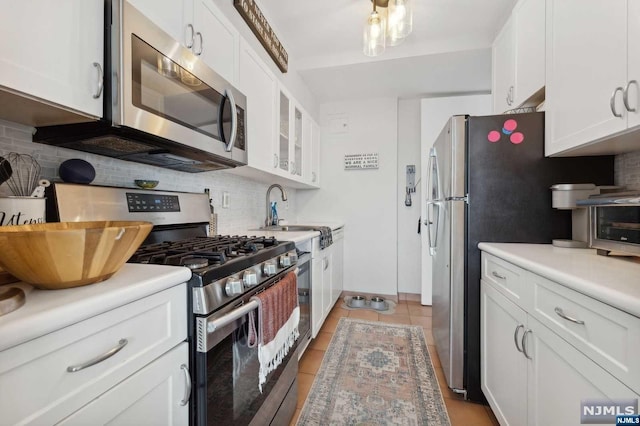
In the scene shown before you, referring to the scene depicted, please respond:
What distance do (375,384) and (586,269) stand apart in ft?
4.30

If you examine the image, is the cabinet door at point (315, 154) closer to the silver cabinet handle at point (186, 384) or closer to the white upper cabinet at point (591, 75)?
the white upper cabinet at point (591, 75)

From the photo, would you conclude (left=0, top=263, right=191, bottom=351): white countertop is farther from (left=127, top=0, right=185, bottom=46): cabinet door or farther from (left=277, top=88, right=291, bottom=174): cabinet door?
(left=277, top=88, right=291, bottom=174): cabinet door

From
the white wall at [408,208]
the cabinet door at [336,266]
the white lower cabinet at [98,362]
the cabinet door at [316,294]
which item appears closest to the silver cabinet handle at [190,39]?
the white lower cabinet at [98,362]

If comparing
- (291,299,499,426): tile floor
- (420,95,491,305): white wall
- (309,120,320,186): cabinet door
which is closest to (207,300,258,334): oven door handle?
(291,299,499,426): tile floor

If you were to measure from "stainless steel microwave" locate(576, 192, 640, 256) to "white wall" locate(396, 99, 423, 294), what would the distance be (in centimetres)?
215

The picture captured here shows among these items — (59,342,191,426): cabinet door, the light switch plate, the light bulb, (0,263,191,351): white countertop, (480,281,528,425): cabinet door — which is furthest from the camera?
the light switch plate

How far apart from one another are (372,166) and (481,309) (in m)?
2.23

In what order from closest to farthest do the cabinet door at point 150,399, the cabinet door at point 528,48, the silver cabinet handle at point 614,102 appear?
the cabinet door at point 150,399, the silver cabinet handle at point 614,102, the cabinet door at point 528,48

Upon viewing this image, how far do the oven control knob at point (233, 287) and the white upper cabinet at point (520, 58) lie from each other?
1.92 m

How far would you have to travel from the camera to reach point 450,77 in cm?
282

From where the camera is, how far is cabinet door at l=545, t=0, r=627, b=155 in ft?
3.25

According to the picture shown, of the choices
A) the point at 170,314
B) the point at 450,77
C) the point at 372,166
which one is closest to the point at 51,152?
the point at 170,314

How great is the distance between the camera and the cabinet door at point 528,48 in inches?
61.5

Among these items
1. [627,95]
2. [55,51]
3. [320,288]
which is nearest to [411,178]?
[320,288]
